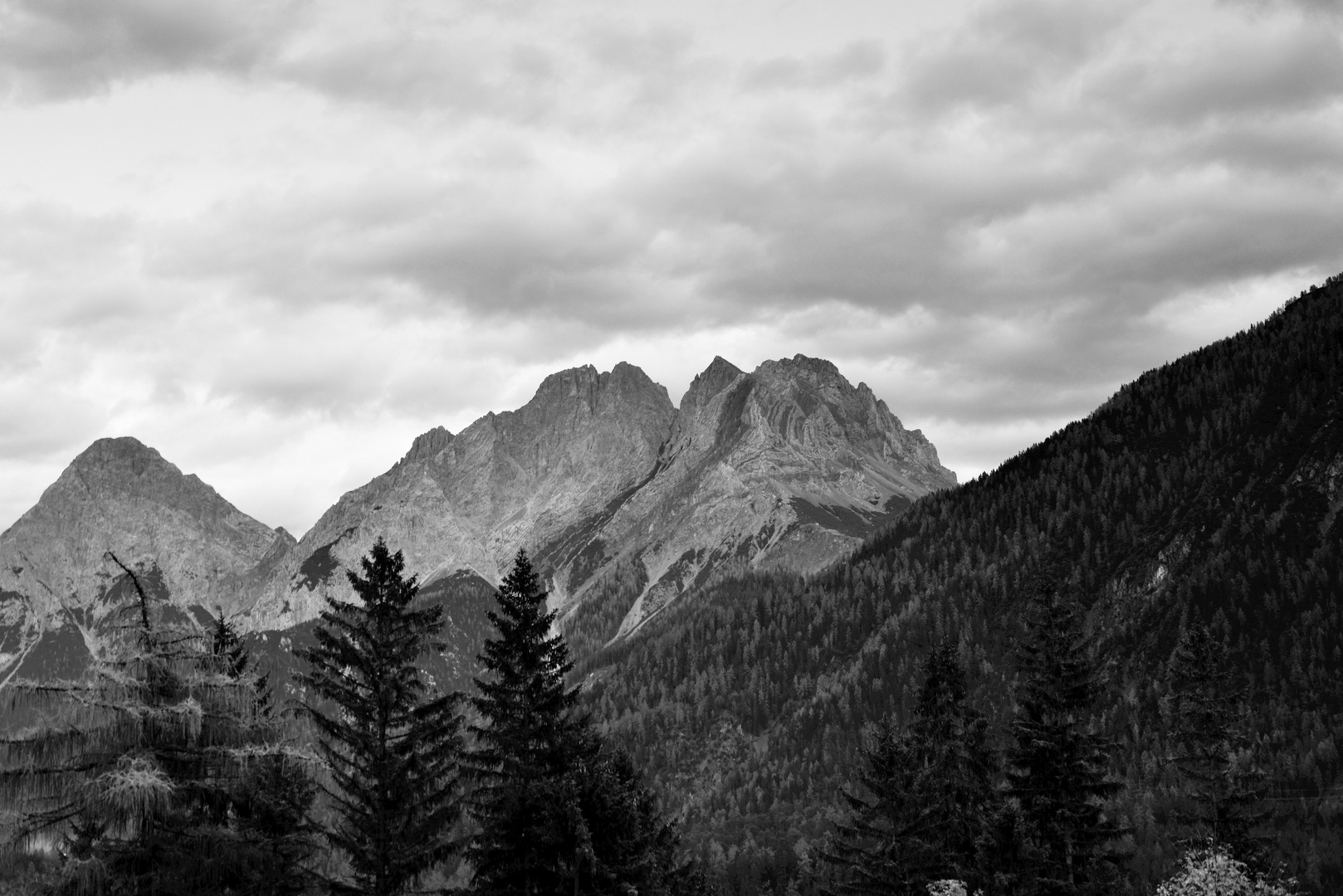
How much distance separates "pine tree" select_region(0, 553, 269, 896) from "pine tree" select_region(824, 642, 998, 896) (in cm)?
3132

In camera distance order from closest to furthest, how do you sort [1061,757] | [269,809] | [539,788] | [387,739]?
1. [269,809]
2. [387,739]
3. [539,788]
4. [1061,757]

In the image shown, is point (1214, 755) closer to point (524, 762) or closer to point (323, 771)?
point (524, 762)

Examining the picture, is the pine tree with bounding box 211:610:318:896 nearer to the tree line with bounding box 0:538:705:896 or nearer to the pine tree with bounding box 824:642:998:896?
the tree line with bounding box 0:538:705:896

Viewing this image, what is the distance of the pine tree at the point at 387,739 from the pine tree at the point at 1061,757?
1997cm

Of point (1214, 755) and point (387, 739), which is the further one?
point (1214, 755)

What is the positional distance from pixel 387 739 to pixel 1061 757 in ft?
75.4

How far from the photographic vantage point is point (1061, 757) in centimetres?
4466

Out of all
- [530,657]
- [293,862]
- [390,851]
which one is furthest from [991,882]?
[293,862]

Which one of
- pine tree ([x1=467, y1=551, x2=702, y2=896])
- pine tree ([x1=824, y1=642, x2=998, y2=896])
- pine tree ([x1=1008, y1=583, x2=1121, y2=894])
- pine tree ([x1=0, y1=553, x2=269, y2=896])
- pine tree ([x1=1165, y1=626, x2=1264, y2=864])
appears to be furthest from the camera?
pine tree ([x1=1165, y1=626, x2=1264, y2=864])

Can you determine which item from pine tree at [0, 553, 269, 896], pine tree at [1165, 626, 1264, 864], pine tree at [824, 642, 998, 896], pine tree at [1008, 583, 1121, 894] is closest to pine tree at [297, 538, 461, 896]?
A: pine tree at [0, 553, 269, 896]

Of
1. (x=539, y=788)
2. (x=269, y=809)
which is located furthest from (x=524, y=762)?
(x=269, y=809)

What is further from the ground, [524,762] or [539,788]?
[524,762]

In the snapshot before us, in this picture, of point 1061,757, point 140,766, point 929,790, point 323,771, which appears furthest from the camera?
point 929,790

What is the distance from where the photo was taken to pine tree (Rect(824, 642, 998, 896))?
1981 inches
